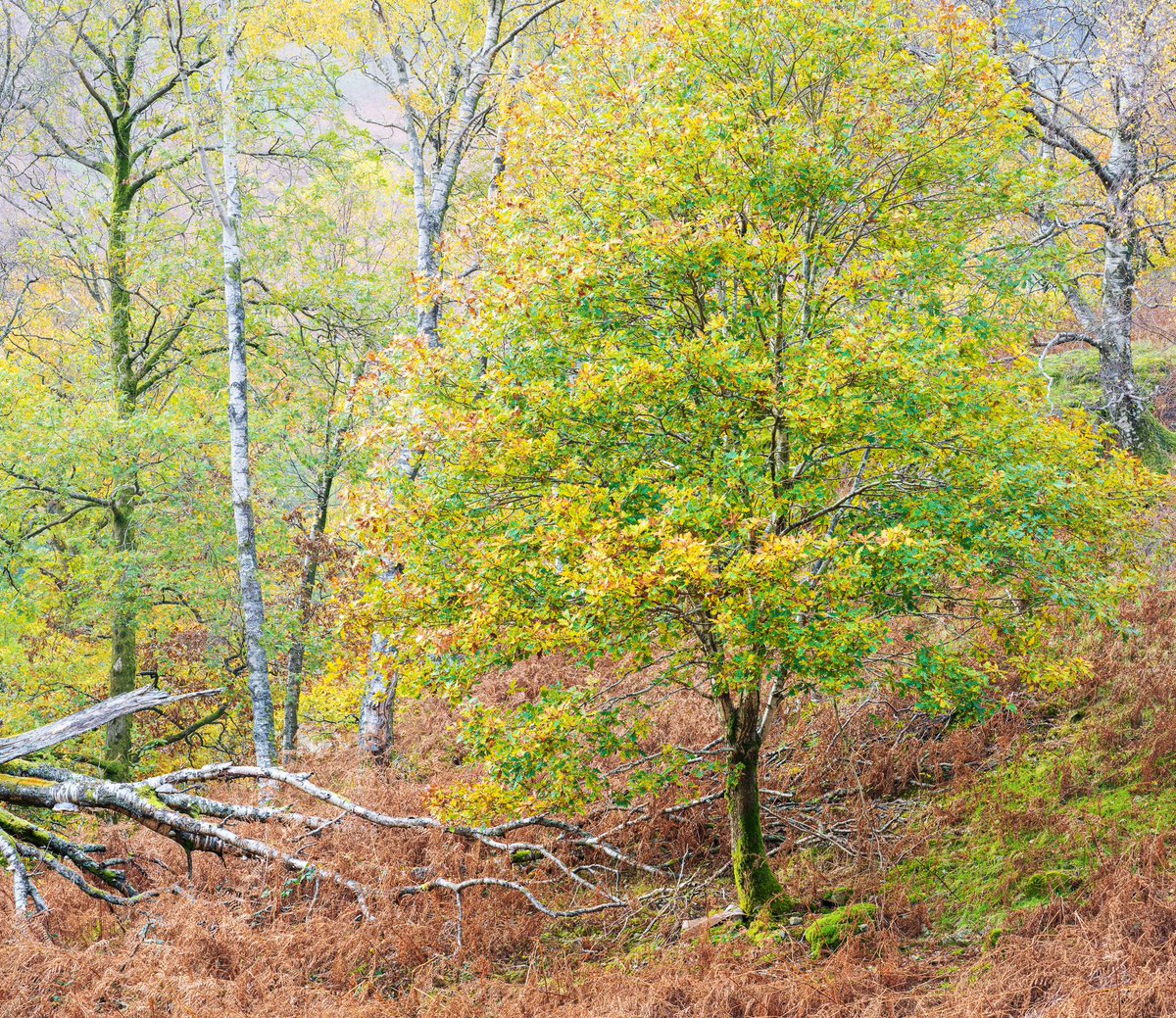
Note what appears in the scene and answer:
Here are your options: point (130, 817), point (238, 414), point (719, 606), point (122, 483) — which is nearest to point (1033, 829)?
point (719, 606)

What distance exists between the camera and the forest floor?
6113 millimetres

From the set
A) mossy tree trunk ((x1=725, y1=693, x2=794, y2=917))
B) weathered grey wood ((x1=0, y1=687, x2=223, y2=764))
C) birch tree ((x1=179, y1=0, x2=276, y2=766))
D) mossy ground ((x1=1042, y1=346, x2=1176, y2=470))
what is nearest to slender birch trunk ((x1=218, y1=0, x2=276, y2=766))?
birch tree ((x1=179, y1=0, x2=276, y2=766))

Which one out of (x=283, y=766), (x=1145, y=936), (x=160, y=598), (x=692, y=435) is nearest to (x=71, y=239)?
(x=160, y=598)

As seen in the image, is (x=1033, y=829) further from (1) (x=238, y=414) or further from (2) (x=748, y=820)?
(1) (x=238, y=414)

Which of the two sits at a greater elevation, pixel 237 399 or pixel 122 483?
pixel 237 399

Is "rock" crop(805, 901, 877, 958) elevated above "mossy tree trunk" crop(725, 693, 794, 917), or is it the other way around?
"mossy tree trunk" crop(725, 693, 794, 917)

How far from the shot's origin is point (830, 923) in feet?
24.3

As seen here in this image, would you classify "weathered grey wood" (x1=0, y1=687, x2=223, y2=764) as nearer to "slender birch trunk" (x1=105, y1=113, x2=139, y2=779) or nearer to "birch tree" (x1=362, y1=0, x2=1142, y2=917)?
"birch tree" (x1=362, y1=0, x2=1142, y2=917)

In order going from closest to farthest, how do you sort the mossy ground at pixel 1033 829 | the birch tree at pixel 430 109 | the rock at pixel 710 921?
the mossy ground at pixel 1033 829 → the rock at pixel 710 921 → the birch tree at pixel 430 109

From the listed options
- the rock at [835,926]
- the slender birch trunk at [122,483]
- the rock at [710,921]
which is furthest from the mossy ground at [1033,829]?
the slender birch trunk at [122,483]

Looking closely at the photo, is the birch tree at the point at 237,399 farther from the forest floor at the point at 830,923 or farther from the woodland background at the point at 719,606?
the forest floor at the point at 830,923

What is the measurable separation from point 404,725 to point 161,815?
950 centimetres

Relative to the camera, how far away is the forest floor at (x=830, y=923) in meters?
6.11

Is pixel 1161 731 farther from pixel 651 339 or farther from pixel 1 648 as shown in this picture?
pixel 1 648
